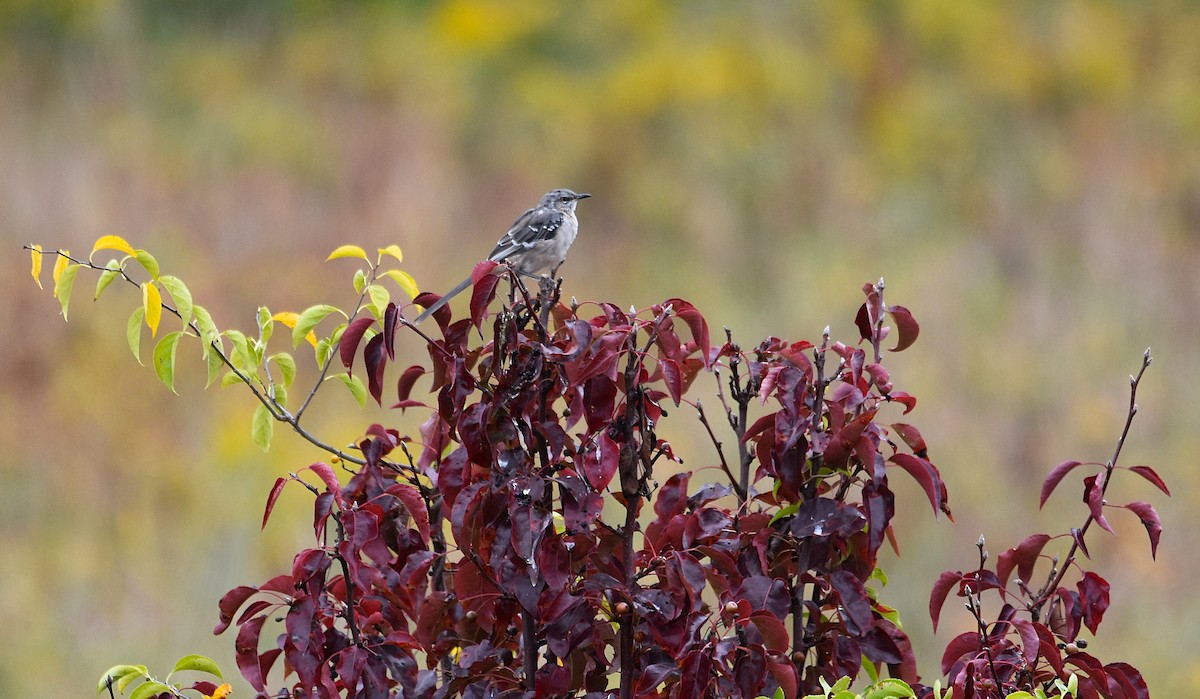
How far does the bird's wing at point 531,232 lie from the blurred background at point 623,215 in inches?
129

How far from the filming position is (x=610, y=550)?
249cm

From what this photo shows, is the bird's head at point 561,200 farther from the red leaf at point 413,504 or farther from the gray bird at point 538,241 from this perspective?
the red leaf at point 413,504

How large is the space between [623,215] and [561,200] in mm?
6502

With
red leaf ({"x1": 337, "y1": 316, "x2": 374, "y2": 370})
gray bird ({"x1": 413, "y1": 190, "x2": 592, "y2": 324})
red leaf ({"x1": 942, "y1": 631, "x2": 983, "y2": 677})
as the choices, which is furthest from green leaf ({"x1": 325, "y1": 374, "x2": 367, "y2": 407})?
gray bird ({"x1": 413, "y1": 190, "x2": 592, "y2": 324})

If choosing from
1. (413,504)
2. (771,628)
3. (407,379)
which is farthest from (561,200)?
(771,628)

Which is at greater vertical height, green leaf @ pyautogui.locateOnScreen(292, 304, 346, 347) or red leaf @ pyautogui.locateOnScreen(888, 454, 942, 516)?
green leaf @ pyautogui.locateOnScreen(292, 304, 346, 347)

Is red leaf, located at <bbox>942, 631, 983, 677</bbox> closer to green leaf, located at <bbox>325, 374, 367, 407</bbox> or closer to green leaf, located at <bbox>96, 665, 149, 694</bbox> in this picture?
green leaf, located at <bbox>325, 374, 367, 407</bbox>

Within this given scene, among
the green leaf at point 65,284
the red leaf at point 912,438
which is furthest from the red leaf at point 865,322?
the green leaf at point 65,284

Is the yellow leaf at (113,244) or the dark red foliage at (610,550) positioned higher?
the yellow leaf at (113,244)

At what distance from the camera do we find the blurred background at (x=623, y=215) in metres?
8.99

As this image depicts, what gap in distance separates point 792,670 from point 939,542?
694cm

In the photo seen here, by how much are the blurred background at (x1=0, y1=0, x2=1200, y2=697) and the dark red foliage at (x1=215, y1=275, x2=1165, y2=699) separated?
5.24 meters

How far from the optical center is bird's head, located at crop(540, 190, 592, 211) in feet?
21.4

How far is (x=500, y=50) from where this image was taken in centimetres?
1416
